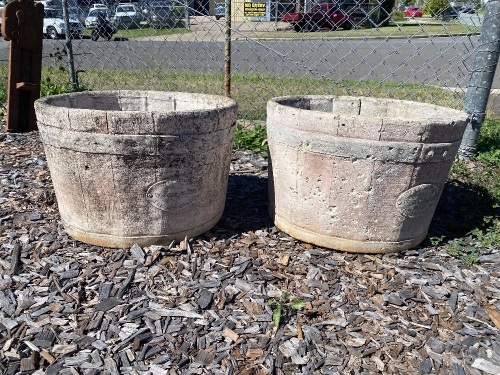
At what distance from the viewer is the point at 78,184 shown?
2.75m

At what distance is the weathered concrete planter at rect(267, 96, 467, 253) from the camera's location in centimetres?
266

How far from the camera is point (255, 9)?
6562 mm

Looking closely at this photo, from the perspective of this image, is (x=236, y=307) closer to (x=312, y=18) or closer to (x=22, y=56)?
(x=22, y=56)

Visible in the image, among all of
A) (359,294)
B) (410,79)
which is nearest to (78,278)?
(359,294)

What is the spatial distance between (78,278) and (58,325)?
0.38 m

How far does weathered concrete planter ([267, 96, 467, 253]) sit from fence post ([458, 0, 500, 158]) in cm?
143

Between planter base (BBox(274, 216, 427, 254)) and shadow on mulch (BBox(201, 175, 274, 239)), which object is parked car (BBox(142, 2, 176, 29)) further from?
planter base (BBox(274, 216, 427, 254))

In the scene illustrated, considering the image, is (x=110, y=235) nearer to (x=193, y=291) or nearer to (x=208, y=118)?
(x=193, y=291)

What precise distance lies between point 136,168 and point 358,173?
131cm

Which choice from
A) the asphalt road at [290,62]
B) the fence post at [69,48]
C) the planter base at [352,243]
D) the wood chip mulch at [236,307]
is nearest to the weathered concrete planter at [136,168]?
the wood chip mulch at [236,307]

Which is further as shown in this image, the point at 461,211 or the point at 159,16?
the point at 159,16

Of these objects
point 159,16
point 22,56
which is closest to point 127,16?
point 159,16

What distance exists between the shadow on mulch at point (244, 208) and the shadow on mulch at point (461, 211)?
1.26 metres

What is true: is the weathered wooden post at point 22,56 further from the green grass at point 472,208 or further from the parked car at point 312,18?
the green grass at point 472,208
